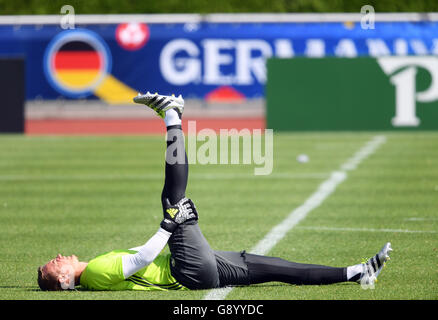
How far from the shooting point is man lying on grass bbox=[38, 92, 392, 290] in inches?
293

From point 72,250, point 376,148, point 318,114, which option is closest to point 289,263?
point 72,250

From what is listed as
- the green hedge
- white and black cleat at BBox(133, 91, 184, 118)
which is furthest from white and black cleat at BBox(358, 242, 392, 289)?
the green hedge

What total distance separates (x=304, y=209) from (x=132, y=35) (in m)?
18.0

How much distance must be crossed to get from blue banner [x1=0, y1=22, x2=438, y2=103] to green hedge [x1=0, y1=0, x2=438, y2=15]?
18.3 feet

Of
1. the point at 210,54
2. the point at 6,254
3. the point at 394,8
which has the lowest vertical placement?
the point at 6,254

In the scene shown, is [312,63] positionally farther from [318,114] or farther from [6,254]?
[6,254]

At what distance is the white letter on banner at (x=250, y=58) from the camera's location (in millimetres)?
29516

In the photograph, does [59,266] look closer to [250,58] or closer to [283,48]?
[250,58]

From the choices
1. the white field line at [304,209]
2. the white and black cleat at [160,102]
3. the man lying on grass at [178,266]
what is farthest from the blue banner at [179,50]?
the man lying on grass at [178,266]

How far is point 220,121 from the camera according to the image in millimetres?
30531

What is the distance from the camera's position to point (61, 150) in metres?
22.0

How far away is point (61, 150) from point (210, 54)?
8796mm

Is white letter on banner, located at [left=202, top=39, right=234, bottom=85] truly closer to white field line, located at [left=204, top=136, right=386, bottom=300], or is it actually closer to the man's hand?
white field line, located at [left=204, top=136, right=386, bottom=300]

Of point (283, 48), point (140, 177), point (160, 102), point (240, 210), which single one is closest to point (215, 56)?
point (283, 48)
